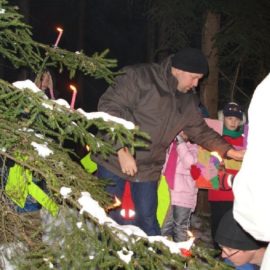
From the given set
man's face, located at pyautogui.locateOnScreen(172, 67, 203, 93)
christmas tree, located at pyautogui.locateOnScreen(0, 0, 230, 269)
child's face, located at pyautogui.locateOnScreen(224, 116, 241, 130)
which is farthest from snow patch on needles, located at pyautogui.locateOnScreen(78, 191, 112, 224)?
child's face, located at pyautogui.locateOnScreen(224, 116, 241, 130)

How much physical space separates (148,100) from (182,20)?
515 cm

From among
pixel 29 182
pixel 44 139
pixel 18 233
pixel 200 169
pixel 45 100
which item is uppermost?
pixel 45 100

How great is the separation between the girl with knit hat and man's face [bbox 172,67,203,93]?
1665 millimetres

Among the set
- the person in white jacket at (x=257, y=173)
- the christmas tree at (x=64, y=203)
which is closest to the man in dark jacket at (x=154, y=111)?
the christmas tree at (x=64, y=203)

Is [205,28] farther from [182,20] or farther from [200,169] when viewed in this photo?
[200,169]

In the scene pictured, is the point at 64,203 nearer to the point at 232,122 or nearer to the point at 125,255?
the point at 125,255

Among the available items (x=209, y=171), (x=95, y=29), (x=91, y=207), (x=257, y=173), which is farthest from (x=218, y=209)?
(x=95, y=29)

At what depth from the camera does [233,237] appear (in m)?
3.79

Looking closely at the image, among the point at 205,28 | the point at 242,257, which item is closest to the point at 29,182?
the point at 242,257

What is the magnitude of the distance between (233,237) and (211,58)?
5279 mm

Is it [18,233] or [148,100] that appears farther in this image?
[148,100]

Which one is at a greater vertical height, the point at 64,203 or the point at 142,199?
the point at 64,203

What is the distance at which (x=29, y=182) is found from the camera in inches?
96.7

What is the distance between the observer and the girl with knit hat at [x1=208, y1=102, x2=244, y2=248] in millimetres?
5996
